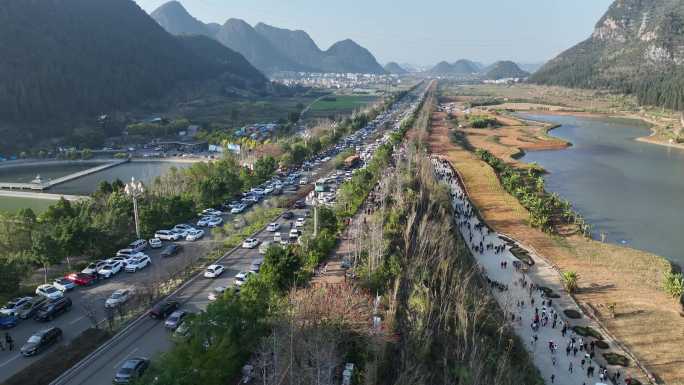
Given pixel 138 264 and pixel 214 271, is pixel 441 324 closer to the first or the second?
pixel 214 271

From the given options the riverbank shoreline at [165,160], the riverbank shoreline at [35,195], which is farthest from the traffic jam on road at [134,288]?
the riverbank shoreline at [165,160]

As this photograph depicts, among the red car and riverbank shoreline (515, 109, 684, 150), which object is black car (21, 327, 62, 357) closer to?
the red car

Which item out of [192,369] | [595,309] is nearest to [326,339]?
[192,369]

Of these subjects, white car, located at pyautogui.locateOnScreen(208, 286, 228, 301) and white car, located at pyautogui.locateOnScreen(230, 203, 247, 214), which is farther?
white car, located at pyautogui.locateOnScreen(230, 203, 247, 214)

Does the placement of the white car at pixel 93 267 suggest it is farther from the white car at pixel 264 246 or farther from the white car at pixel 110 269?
the white car at pixel 264 246

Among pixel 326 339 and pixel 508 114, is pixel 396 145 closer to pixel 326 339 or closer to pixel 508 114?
pixel 326 339

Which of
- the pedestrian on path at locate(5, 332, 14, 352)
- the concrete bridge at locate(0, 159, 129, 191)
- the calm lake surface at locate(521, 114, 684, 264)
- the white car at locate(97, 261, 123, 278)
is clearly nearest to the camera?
the pedestrian on path at locate(5, 332, 14, 352)

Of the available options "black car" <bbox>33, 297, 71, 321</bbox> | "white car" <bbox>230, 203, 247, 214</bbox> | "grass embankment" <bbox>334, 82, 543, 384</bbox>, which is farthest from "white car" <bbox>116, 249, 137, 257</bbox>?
"grass embankment" <bbox>334, 82, 543, 384</bbox>
